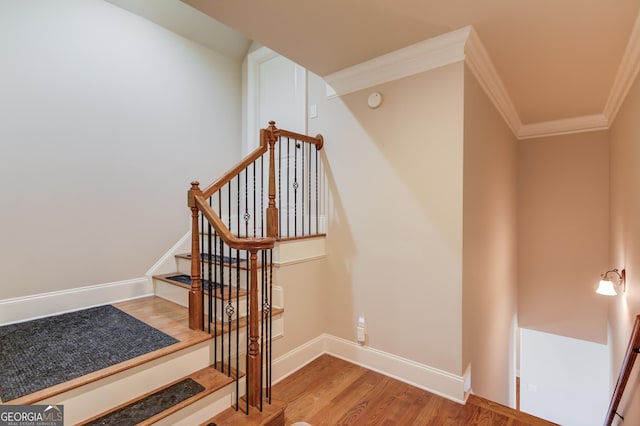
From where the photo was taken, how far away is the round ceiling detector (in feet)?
8.57

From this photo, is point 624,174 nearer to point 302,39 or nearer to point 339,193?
point 339,193

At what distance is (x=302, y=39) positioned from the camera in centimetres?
229

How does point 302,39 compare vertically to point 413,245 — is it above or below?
above

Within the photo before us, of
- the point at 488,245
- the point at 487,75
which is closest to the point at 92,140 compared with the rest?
the point at 487,75

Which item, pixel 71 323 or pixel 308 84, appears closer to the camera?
pixel 71 323

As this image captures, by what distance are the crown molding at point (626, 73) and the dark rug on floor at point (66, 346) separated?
3855 mm

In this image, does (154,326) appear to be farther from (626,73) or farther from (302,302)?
(626,73)

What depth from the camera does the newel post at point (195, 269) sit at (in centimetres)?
218

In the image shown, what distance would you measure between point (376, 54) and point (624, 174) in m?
2.68

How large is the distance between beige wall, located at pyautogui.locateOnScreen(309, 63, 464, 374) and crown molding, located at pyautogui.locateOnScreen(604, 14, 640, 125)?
1232 millimetres

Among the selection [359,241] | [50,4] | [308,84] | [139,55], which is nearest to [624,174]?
[359,241]

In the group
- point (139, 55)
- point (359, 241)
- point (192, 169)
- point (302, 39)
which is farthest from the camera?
point (192, 169)

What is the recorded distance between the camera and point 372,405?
2.19 m

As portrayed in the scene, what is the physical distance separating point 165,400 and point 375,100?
103 inches
